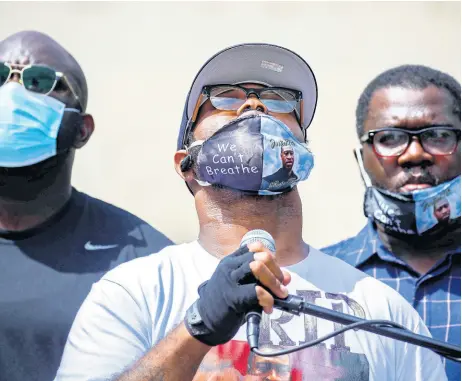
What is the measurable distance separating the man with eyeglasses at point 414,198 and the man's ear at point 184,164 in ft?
5.20

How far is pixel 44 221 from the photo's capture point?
4867 millimetres

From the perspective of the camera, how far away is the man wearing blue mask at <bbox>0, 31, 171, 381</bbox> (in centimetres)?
442

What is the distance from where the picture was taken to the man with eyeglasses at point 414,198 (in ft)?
15.9

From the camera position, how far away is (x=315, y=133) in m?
9.92

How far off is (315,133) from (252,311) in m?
7.31

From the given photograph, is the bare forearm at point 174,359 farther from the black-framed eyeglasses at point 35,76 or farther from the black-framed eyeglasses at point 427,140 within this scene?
the black-framed eyeglasses at point 35,76

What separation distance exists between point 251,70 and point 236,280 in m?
1.17

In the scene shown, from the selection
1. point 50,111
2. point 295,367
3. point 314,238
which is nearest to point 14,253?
point 50,111

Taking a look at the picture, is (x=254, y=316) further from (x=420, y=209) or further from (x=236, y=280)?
(x=420, y=209)

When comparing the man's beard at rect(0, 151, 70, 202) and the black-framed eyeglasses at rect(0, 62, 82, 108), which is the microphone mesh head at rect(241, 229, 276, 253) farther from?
the black-framed eyeglasses at rect(0, 62, 82, 108)

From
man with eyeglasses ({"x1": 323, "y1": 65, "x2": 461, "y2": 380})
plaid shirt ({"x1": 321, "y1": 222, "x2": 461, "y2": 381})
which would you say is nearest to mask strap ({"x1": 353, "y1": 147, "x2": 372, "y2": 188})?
man with eyeglasses ({"x1": 323, "y1": 65, "x2": 461, "y2": 380})

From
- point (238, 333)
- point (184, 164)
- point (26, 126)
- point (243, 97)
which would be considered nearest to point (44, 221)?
point (26, 126)

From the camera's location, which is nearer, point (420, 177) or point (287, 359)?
point (287, 359)

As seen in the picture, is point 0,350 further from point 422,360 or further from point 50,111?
point 422,360
